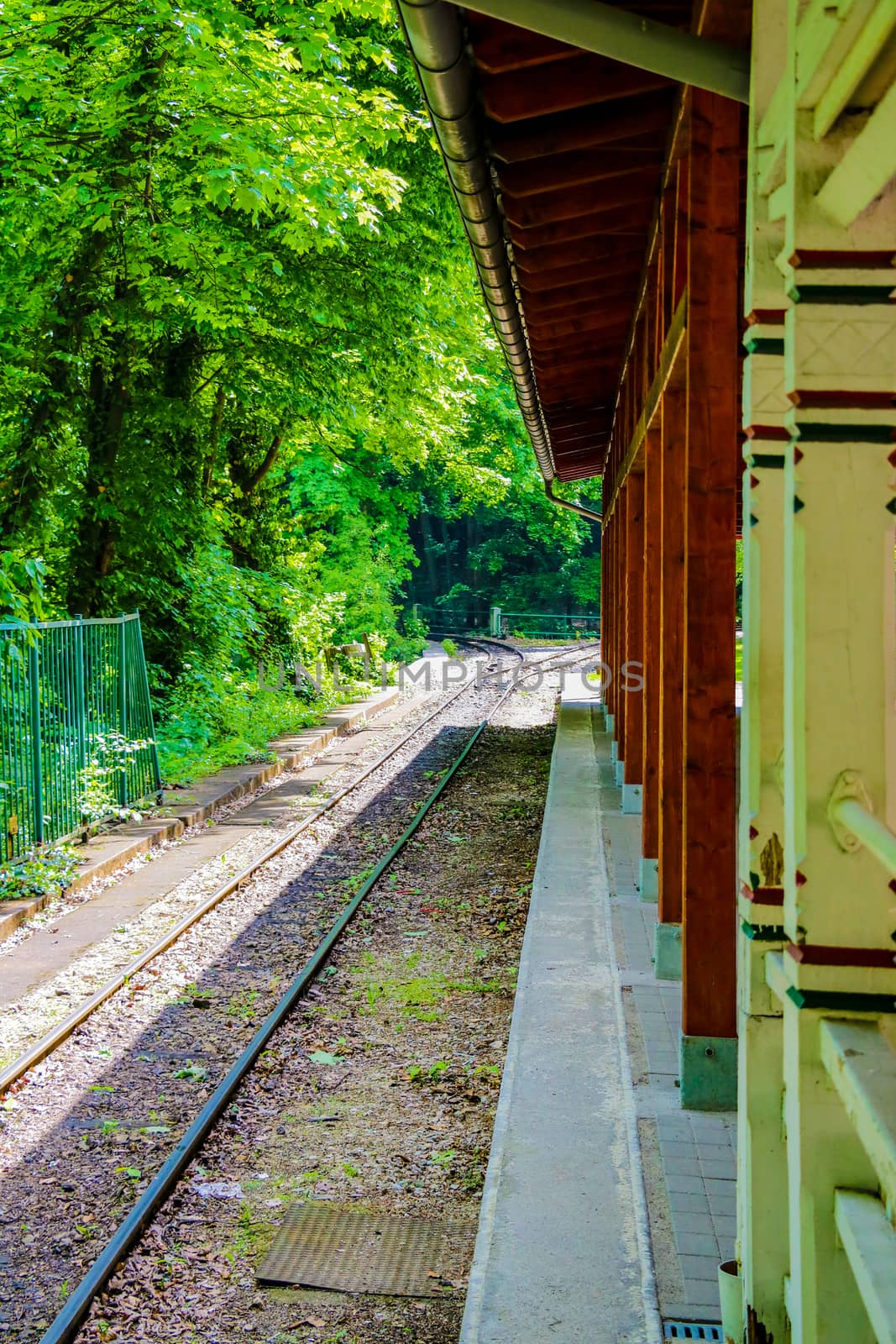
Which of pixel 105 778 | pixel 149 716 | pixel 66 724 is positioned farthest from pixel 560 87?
pixel 149 716

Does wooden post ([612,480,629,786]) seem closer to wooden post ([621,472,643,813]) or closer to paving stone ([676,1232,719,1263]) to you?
wooden post ([621,472,643,813])

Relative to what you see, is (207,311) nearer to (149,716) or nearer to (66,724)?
(66,724)

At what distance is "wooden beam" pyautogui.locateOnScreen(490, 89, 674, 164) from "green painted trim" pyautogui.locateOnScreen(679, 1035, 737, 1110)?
3912 mm

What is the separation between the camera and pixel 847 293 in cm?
222

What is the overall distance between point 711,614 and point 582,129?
238cm

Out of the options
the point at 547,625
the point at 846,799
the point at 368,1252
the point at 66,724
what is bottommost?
the point at 368,1252

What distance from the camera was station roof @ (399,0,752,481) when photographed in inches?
166

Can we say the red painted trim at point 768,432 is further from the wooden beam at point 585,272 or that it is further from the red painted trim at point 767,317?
the wooden beam at point 585,272

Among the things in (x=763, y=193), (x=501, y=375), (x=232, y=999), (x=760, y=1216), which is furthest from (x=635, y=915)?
(x=501, y=375)

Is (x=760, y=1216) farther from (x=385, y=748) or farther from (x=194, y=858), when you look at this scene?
(x=385, y=748)

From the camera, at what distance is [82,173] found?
33.7 ft

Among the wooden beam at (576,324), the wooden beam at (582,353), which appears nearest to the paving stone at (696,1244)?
the wooden beam at (576,324)

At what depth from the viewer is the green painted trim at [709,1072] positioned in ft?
16.0

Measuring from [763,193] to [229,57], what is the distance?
9058 millimetres
